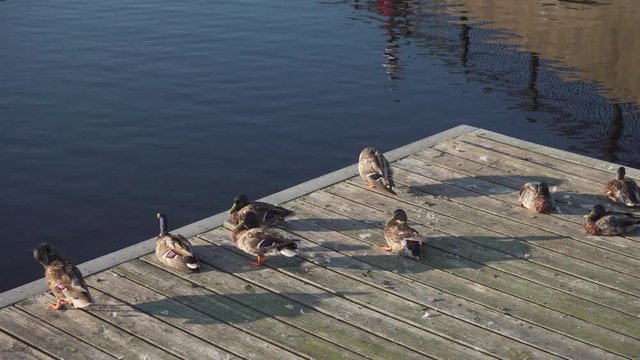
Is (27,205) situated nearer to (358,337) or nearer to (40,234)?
(40,234)

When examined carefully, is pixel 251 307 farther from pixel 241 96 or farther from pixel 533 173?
pixel 241 96

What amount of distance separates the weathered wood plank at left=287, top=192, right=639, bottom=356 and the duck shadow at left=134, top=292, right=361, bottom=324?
94 centimetres

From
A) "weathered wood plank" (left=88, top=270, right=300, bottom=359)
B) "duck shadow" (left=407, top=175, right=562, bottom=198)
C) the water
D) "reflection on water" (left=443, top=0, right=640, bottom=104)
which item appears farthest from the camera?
"reflection on water" (left=443, top=0, right=640, bottom=104)

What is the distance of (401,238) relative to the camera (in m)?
11.8

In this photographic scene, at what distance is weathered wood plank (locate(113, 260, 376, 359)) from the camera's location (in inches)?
397

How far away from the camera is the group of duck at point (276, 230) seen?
1070cm

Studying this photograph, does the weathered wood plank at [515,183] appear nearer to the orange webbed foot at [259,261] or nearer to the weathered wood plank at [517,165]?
the weathered wood plank at [517,165]

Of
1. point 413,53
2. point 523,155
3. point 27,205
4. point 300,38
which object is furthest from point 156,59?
point 523,155

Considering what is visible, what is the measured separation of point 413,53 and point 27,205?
12316 mm

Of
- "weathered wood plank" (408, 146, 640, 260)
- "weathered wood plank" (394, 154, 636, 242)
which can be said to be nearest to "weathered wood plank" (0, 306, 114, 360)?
"weathered wood plank" (394, 154, 636, 242)

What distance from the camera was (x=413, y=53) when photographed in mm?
27094

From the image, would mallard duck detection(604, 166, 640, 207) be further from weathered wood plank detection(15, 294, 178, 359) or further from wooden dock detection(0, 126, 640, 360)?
weathered wood plank detection(15, 294, 178, 359)

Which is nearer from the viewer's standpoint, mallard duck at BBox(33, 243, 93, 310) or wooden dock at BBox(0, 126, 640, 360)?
wooden dock at BBox(0, 126, 640, 360)

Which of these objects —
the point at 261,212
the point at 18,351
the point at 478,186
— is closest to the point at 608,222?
the point at 478,186
